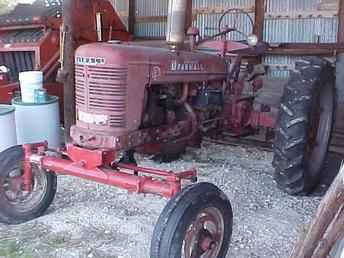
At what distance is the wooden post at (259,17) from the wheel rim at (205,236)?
11.7 ft

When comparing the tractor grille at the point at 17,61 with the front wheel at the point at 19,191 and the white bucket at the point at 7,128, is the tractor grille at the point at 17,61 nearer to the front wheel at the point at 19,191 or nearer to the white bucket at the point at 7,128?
Answer: the white bucket at the point at 7,128

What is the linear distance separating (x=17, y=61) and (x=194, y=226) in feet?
12.4

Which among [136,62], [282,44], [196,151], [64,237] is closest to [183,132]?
[136,62]

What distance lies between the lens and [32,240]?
289 cm

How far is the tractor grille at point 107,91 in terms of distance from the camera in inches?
107

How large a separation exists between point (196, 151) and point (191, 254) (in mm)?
2606

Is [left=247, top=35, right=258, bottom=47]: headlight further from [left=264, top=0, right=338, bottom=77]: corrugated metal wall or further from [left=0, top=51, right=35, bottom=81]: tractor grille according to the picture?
[left=0, top=51, right=35, bottom=81]: tractor grille

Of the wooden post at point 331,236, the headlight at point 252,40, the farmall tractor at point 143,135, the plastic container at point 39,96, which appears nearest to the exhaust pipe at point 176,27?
the farmall tractor at point 143,135

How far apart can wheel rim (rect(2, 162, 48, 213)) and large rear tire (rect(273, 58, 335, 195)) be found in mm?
1616

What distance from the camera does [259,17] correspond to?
5648 millimetres

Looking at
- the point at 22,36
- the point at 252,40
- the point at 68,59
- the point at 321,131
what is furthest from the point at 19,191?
the point at 22,36

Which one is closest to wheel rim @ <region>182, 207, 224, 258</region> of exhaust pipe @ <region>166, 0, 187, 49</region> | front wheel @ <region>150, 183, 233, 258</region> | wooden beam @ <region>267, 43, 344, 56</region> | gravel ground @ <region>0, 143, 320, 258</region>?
front wheel @ <region>150, 183, 233, 258</region>

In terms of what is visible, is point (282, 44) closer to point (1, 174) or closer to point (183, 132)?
point (183, 132)

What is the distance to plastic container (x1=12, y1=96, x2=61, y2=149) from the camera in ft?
14.2
